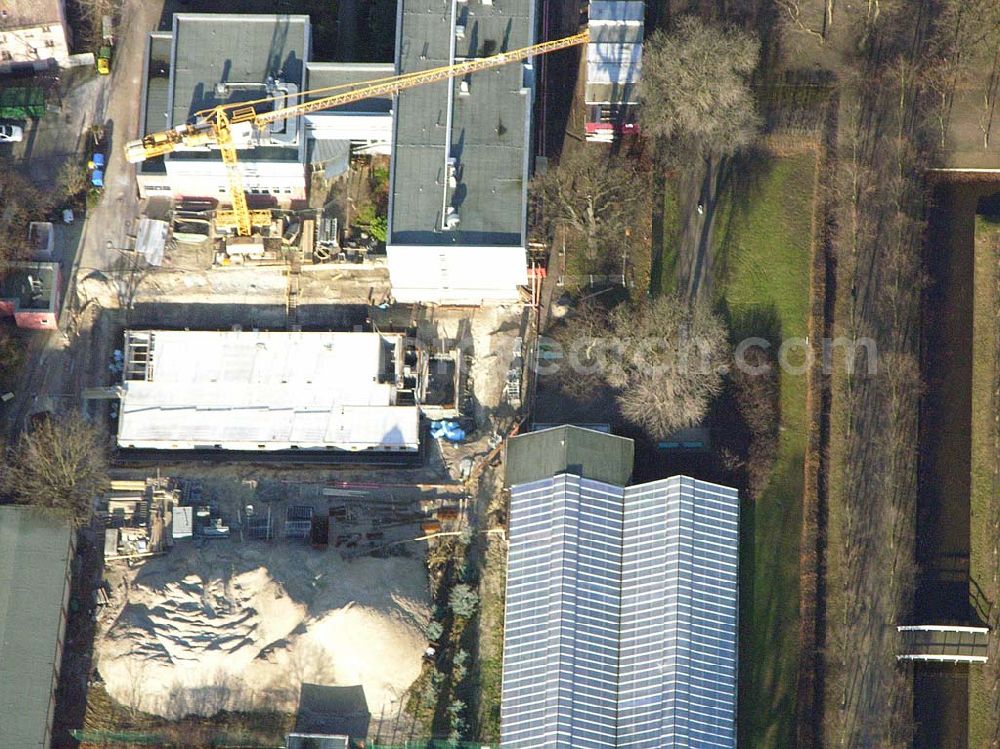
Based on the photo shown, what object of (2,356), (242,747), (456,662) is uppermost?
(2,356)

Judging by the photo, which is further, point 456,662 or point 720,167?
point 720,167

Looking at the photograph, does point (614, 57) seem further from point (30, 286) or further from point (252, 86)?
point (30, 286)

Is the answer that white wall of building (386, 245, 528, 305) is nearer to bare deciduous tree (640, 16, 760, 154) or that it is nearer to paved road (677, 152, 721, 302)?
paved road (677, 152, 721, 302)

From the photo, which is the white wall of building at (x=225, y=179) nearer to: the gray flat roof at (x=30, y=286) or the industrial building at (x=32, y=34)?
the gray flat roof at (x=30, y=286)

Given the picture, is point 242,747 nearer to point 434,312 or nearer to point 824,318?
point 434,312

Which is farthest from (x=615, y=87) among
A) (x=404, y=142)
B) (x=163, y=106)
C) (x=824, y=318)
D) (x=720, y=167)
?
(x=163, y=106)

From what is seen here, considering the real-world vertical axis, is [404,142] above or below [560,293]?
above

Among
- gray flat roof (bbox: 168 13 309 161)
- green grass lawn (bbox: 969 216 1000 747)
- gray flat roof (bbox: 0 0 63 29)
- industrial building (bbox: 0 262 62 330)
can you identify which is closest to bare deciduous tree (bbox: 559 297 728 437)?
green grass lawn (bbox: 969 216 1000 747)
